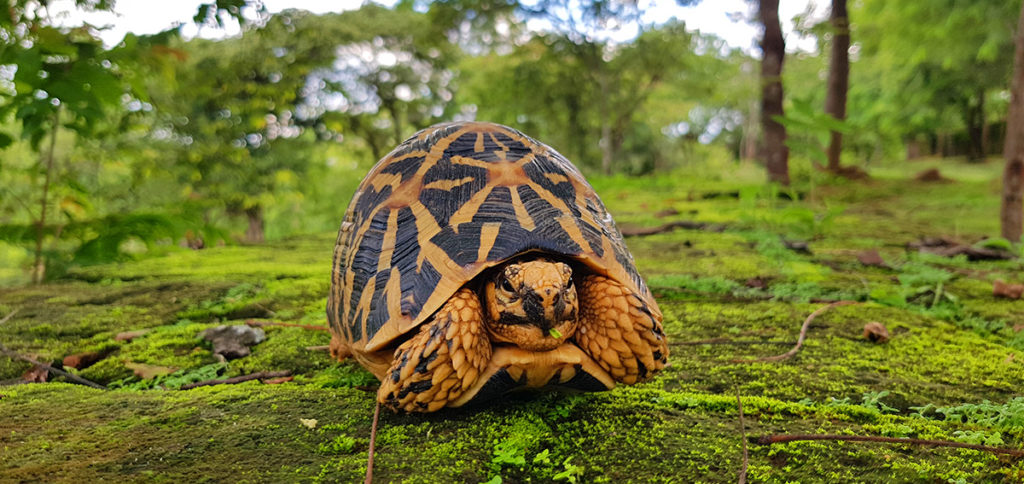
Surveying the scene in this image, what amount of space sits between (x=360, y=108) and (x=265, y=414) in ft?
48.8

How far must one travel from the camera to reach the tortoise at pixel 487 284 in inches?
58.2

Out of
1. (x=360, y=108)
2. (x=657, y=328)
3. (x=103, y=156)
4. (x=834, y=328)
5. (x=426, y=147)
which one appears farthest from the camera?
(x=360, y=108)

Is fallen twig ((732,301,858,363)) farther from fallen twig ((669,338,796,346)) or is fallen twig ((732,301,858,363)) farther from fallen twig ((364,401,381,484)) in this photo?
fallen twig ((364,401,381,484))

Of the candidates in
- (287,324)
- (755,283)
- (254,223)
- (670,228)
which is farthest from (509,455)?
(254,223)

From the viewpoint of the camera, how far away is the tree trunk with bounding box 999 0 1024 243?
4.38 meters

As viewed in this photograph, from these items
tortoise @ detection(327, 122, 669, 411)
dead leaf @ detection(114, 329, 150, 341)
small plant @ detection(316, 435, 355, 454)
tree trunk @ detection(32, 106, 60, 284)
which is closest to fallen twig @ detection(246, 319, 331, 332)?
dead leaf @ detection(114, 329, 150, 341)

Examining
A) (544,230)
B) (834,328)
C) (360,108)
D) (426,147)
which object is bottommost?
(834,328)

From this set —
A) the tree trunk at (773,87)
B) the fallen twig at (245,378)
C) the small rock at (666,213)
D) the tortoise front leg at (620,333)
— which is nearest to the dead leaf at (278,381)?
the fallen twig at (245,378)

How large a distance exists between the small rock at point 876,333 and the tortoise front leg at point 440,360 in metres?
1.83

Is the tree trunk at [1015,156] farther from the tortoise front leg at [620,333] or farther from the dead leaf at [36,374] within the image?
the dead leaf at [36,374]

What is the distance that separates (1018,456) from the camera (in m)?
1.36

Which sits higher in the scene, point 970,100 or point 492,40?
point 492,40

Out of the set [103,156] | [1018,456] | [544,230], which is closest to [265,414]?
[544,230]

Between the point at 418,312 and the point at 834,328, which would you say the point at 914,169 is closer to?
the point at 834,328
